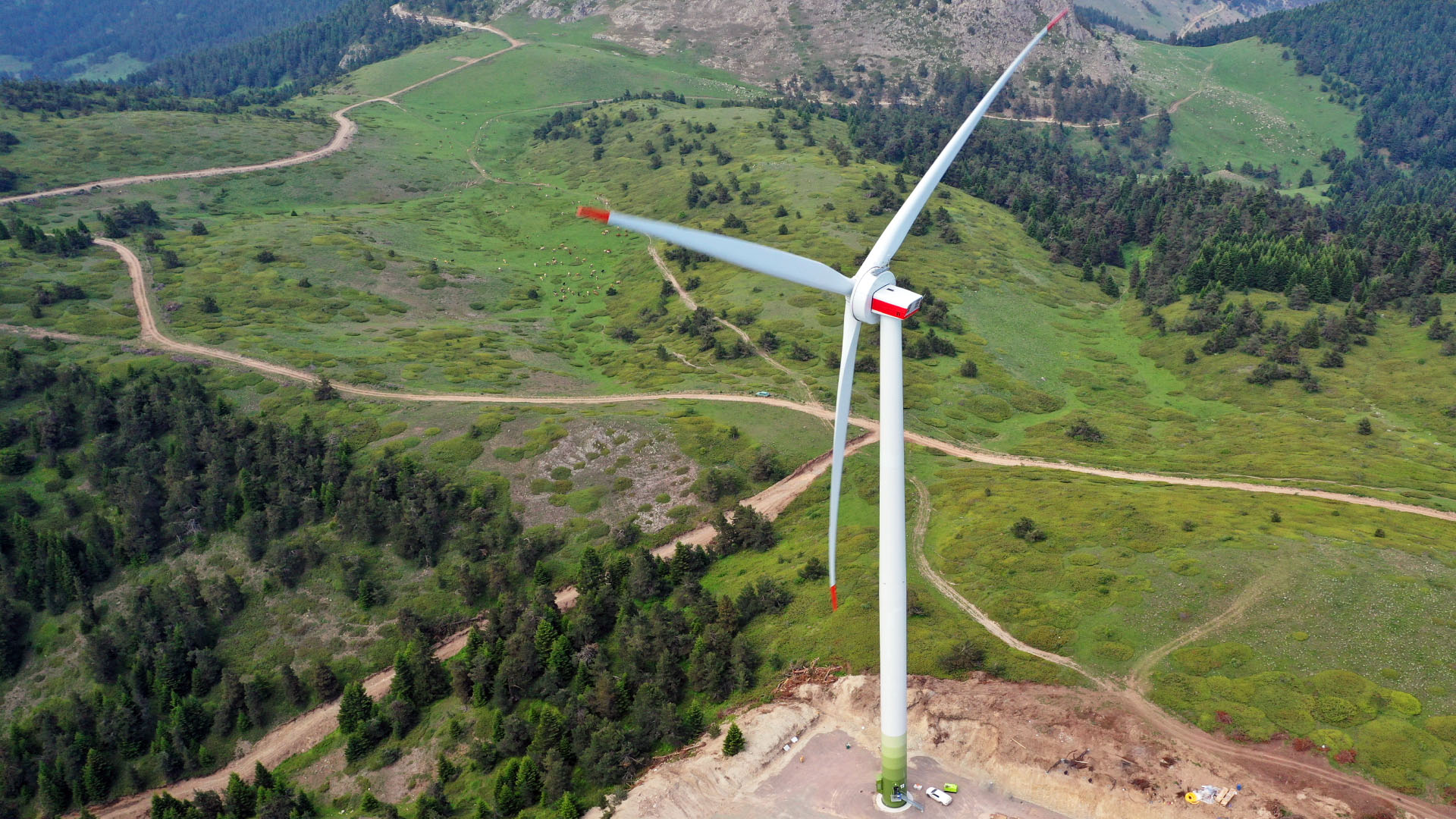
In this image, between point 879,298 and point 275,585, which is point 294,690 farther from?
point 879,298

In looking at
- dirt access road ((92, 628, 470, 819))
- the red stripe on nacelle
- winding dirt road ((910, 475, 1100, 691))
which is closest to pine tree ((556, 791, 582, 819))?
dirt access road ((92, 628, 470, 819))

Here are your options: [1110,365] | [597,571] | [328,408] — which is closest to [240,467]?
[328,408]

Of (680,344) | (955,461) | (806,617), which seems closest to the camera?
(806,617)

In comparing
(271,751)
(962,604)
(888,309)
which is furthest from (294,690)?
(888,309)

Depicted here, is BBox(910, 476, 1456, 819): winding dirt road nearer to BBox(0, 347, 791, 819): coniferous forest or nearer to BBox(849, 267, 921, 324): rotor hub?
BBox(0, 347, 791, 819): coniferous forest

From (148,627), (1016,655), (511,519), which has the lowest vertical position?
(148,627)

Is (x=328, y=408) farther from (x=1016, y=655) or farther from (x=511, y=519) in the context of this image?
(x=1016, y=655)
